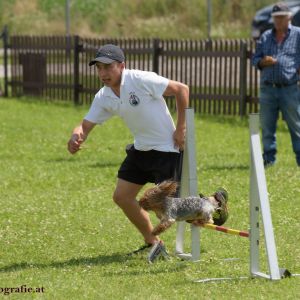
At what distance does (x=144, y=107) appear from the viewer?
7617mm

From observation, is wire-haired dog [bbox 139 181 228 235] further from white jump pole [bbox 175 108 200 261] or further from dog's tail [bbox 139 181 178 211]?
white jump pole [bbox 175 108 200 261]

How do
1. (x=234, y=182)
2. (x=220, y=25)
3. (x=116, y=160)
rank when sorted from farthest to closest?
(x=220, y=25)
(x=116, y=160)
(x=234, y=182)

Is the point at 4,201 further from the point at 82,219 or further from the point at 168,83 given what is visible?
the point at 168,83

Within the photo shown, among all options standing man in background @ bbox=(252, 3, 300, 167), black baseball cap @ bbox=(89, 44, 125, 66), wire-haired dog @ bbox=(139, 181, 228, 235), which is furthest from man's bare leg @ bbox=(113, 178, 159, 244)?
standing man in background @ bbox=(252, 3, 300, 167)

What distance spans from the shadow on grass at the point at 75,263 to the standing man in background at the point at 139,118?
1.06 ft

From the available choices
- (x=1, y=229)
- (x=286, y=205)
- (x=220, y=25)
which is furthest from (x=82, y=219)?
(x=220, y=25)

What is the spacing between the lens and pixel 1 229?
9289mm

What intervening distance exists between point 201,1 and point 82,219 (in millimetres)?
30768

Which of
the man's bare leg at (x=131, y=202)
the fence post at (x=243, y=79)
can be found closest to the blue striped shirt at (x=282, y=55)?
the man's bare leg at (x=131, y=202)

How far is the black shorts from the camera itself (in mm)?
7758

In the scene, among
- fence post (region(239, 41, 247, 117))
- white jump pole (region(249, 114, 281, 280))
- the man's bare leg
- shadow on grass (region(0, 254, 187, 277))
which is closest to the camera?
white jump pole (region(249, 114, 281, 280))

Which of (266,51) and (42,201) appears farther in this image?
(266,51)

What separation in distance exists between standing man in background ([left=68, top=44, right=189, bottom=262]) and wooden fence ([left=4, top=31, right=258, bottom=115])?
34.0ft

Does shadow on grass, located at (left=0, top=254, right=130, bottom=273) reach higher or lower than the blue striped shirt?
lower
